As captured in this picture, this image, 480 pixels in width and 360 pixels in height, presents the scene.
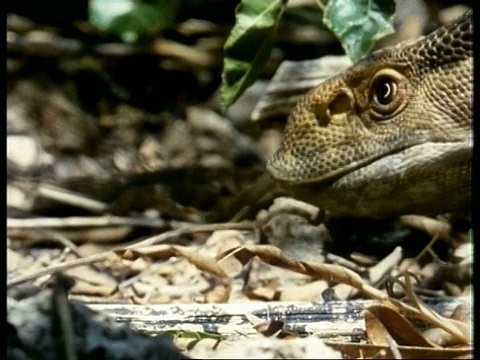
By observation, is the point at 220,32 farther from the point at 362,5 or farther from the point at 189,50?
the point at 362,5

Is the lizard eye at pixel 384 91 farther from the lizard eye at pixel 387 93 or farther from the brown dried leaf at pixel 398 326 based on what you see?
the brown dried leaf at pixel 398 326

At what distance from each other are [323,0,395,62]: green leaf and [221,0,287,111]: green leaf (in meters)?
0.12

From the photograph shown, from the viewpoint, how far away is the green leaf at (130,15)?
200 centimetres

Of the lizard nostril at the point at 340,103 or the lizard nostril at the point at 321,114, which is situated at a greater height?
the lizard nostril at the point at 340,103

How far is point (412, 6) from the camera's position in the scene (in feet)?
5.93

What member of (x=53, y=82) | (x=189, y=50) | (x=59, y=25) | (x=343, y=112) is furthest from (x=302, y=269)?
(x=53, y=82)

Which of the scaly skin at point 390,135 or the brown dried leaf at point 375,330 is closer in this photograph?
the brown dried leaf at point 375,330

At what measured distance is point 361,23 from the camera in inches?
62.6

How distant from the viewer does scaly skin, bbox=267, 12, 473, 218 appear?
4.90 feet

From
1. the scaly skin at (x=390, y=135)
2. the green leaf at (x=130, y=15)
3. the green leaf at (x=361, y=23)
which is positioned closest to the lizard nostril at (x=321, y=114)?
the scaly skin at (x=390, y=135)

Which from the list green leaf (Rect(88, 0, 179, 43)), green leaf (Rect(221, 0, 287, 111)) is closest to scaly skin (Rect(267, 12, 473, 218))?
green leaf (Rect(221, 0, 287, 111))

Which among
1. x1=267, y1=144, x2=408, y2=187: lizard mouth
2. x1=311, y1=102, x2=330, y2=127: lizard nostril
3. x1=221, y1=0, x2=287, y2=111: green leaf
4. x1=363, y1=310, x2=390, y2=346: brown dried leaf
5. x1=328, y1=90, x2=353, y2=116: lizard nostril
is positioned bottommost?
x1=363, y1=310, x2=390, y2=346: brown dried leaf

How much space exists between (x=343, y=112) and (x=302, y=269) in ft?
1.35

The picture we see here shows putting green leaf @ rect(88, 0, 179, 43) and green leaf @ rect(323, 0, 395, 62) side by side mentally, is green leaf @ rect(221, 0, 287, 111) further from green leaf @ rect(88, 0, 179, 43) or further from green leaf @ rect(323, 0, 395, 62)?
green leaf @ rect(88, 0, 179, 43)
